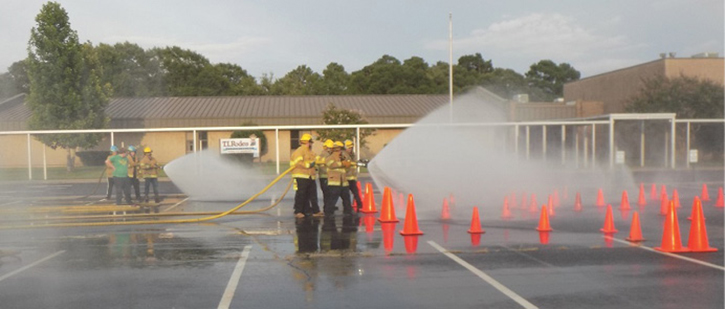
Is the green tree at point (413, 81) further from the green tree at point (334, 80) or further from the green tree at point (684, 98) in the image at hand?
the green tree at point (684, 98)

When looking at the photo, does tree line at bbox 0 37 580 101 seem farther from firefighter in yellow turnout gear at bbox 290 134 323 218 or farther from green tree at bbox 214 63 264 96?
firefighter in yellow turnout gear at bbox 290 134 323 218

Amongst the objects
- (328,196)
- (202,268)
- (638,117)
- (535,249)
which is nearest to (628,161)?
(638,117)

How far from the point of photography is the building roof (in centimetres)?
5197

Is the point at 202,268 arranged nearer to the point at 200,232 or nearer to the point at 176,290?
the point at 176,290

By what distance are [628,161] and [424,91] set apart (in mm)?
41606

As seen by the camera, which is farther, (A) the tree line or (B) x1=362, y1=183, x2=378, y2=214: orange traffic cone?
(A) the tree line

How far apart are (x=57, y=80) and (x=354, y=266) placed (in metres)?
35.5

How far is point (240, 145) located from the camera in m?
29.8

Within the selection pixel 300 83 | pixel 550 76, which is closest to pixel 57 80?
pixel 300 83

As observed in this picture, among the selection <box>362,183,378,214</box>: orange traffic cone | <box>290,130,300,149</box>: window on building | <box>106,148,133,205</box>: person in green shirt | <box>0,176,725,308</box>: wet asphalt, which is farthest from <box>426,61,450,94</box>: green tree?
<box>0,176,725,308</box>: wet asphalt

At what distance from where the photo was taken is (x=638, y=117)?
3247cm

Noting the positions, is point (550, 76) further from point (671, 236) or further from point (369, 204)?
point (671, 236)

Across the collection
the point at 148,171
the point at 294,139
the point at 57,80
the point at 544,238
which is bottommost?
the point at 544,238

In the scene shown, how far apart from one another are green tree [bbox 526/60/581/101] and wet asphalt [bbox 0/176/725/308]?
267 feet
